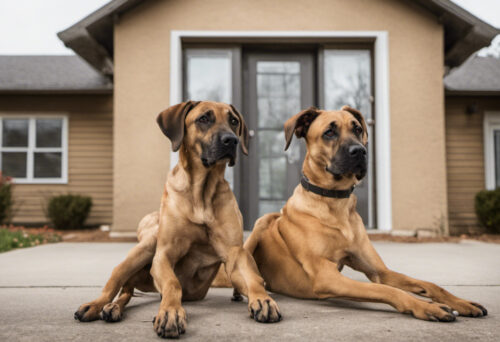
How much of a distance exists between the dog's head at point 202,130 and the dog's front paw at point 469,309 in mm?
1512

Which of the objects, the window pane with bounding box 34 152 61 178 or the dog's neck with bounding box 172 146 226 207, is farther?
the window pane with bounding box 34 152 61 178

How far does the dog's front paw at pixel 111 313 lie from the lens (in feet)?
7.18

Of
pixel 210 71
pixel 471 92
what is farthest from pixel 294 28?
pixel 471 92

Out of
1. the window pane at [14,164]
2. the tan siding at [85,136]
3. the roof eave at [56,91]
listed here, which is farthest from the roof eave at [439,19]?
the window pane at [14,164]

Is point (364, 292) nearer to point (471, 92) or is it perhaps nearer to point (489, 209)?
point (489, 209)

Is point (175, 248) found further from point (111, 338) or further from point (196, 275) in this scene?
point (111, 338)

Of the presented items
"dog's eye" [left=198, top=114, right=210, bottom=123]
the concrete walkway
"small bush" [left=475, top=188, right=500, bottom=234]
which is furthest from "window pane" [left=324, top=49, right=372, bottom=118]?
"dog's eye" [left=198, top=114, right=210, bottom=123]

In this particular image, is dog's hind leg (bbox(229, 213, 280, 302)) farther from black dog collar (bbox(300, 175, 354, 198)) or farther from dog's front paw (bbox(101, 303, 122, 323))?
dog's front paw (bbox(101, 303, 122, 323))

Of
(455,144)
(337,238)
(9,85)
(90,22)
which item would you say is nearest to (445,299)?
(337,238)

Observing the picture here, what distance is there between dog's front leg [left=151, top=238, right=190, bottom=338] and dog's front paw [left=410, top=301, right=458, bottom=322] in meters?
1.14

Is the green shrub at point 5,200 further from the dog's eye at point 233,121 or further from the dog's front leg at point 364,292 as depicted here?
the dog's front leg at point 364,292

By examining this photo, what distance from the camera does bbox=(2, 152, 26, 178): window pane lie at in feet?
35.6

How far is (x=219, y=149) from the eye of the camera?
2.67 m

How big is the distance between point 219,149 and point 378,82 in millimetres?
5785
